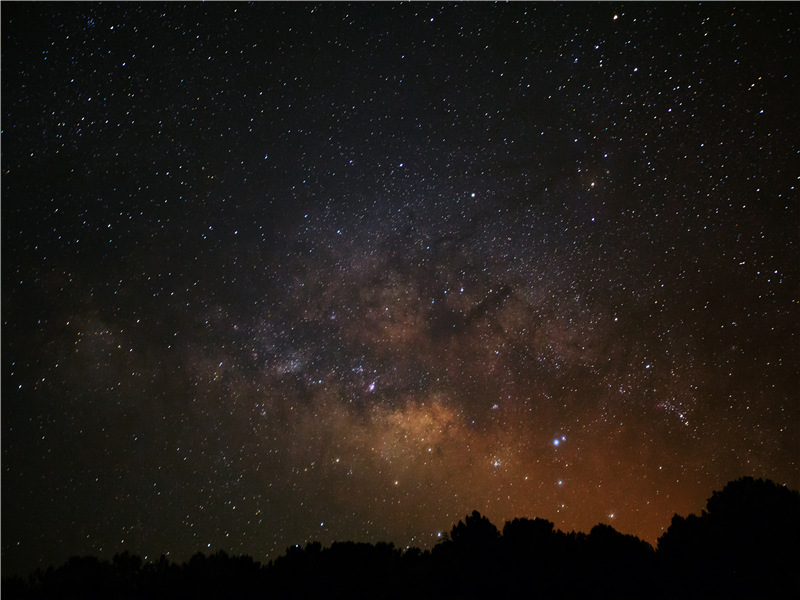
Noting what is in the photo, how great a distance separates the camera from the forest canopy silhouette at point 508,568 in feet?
40.6

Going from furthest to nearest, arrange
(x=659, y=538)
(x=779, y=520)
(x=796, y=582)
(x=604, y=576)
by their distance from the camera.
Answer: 1. (x=659, y=538)
2. (x=779, y=520)
3. (x=604, y=576)
4. (x=796, y=582)

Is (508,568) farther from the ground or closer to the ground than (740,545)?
farther from the ground

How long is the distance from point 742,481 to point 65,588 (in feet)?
65.0

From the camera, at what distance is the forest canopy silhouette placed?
12.4 metres

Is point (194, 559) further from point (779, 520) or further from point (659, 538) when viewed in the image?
point (779, 520)

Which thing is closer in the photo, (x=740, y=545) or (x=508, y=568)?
(x=508, y=568)

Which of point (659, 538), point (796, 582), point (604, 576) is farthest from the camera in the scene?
point (659, 538)

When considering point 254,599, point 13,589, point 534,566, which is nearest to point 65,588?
point 13,589

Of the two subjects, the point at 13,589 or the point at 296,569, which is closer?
the point at 13,589

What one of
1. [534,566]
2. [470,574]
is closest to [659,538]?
[534,566]

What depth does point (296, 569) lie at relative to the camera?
13.3m

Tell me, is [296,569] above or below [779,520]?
above

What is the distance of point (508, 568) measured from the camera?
43.0 ft

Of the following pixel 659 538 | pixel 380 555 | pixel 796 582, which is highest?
pixel 380 555
